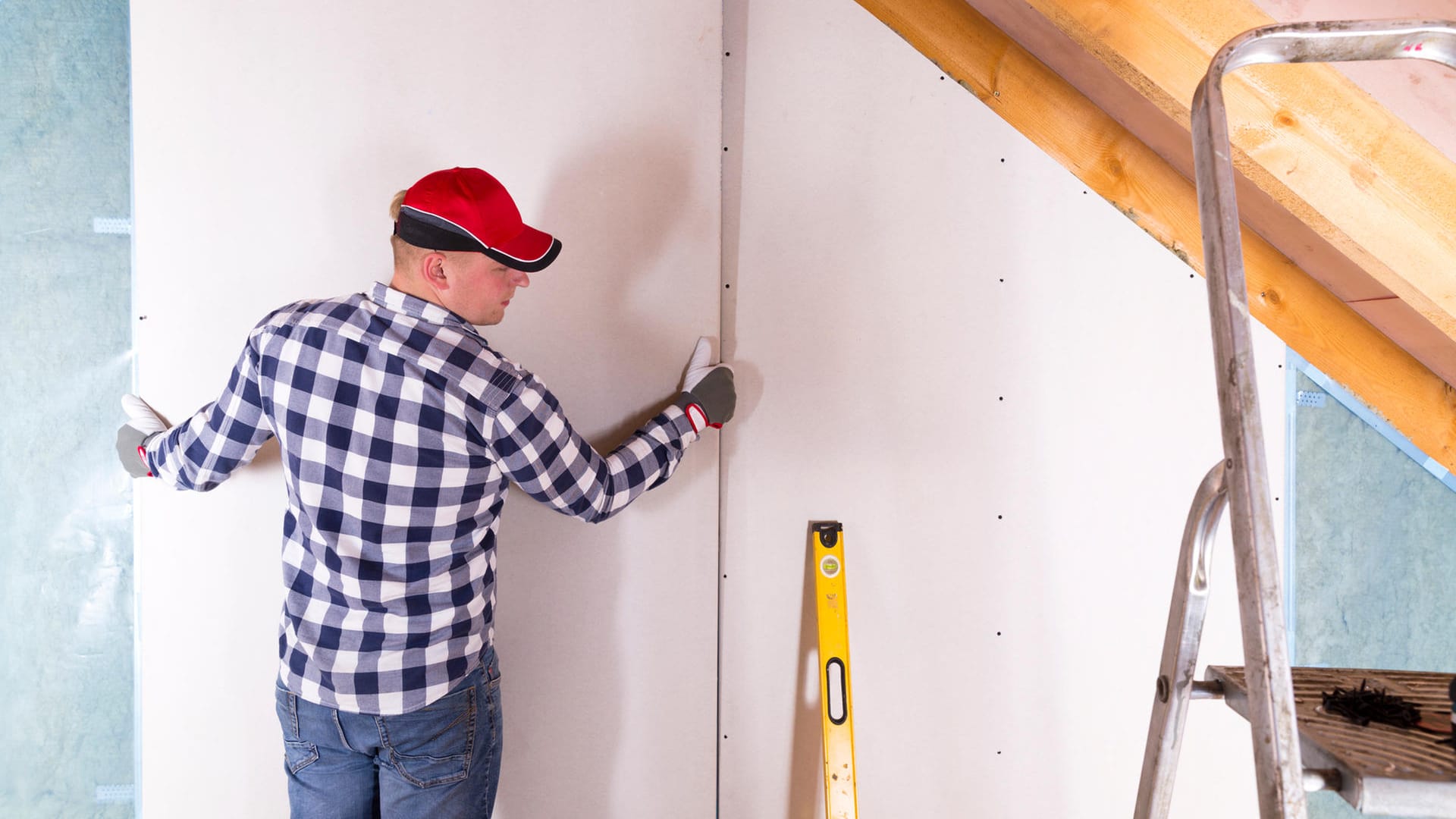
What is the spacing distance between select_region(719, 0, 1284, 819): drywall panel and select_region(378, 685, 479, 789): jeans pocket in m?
0.58

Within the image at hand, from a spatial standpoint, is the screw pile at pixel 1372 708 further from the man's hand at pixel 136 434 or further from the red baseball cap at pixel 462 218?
the man's hand at pixel 136 434

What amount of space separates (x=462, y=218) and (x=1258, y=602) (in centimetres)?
112

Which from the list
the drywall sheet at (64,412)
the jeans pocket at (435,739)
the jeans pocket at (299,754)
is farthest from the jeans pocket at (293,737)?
the drywall sheet at (64,412)

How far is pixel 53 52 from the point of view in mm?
1593

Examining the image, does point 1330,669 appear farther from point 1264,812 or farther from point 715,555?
point 715,555

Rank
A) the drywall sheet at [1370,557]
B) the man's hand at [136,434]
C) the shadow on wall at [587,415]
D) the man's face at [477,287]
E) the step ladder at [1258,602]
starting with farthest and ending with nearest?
1. the drywall sheet at [1370,557]
2. the shadow on wall at [587,415]
3. the man's hand at [136,434]
4. the man's face at [477,287]
5. the step ladder at [1258,602]

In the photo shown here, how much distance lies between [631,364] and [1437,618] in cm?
184

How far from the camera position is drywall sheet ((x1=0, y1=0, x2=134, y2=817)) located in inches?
62.9

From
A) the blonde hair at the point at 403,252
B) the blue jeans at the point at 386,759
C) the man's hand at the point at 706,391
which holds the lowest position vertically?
the blue jeans at the point at 386,759

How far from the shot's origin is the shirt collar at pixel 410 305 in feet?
4.06

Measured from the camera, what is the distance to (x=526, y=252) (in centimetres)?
130

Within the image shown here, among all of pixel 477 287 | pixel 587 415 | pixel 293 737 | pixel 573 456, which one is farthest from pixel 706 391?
pixel 293 737

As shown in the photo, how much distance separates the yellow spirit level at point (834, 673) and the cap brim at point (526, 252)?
0.80 meters

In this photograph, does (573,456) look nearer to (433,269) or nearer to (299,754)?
(433,269)
